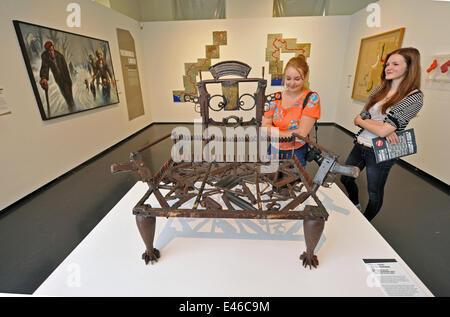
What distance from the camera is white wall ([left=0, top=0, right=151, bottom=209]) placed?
2.29m

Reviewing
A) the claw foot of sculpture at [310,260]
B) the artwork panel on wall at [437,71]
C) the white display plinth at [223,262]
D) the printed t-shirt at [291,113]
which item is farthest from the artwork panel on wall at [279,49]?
the claw foot of sculpture at [310,260]

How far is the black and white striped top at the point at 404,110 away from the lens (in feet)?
4.17

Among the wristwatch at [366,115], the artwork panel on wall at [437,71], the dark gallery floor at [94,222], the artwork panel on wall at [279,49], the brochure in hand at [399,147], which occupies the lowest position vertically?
the dark gallery floor at [94,222]

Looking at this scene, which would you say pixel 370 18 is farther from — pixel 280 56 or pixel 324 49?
pixel 280 56

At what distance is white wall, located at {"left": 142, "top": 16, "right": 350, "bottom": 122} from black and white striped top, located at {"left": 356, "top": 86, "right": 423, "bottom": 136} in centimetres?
451

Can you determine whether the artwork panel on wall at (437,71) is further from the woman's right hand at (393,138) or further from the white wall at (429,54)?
the woman's right hand at (393,138)

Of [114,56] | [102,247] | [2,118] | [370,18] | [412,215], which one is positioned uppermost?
[370,18]

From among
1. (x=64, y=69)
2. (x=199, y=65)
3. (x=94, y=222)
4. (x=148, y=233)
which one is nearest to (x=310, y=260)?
(x=148, y=233)

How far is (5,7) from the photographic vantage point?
7.46ft

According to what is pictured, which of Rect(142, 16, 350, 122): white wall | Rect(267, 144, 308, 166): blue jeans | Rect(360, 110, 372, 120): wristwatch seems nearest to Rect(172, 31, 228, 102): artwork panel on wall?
Rect(142, 16, 350, 122): white wall

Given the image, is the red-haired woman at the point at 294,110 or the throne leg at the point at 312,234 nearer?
the throne leg at the point at 312,234

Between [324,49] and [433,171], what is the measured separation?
12.4 feet

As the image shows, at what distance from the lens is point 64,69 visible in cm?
304

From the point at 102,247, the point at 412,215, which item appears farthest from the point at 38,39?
the point at 412,215
